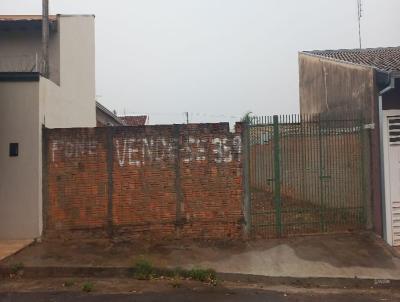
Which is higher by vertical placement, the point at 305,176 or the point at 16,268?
the point at 305,176

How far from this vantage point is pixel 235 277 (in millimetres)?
8102

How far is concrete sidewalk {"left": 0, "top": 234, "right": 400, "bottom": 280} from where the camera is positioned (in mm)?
8305

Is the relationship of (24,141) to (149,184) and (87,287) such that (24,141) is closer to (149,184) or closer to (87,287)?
(149,184)

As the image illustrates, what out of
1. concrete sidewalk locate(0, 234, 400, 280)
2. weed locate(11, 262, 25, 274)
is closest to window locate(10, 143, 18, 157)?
concrete sidewalk locate(0, 234, 400, 280)

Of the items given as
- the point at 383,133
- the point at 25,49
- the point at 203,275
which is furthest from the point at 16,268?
the point at 25,49

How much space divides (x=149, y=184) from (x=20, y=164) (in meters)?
2.79

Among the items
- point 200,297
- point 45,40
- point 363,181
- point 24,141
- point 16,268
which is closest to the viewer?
point 200,297

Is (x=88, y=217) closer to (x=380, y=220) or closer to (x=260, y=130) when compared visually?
(x=260, y=130)

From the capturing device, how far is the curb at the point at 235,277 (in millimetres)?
7836

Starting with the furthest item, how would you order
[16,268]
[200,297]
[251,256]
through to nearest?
1. [251,256]
2. [16,268]
3. [200,297]

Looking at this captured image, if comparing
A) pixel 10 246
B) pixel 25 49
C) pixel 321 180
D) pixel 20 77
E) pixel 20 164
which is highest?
pixel 25 49

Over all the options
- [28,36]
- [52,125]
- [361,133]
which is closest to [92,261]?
[52,125]

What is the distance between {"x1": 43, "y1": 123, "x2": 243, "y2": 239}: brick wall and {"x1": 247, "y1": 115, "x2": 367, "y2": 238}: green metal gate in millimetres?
445

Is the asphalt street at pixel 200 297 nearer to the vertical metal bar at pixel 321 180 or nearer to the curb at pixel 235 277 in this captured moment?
the curb at pixel 235 277
